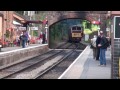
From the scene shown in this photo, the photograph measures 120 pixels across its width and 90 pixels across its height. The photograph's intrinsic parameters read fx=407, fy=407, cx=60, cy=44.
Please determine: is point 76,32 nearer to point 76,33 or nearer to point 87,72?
point 76,33

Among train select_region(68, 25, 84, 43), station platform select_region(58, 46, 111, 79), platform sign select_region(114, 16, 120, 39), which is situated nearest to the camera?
platform sign select_region(114, 16, 120, 39)

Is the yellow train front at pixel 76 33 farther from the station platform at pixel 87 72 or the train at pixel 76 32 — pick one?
the station platform at pixel 87 72

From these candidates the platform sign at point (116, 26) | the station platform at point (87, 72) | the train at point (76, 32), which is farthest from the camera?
the train at point (76, 32)

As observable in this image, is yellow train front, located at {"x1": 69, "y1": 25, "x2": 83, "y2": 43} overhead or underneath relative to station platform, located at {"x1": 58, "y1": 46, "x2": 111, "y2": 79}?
overhead

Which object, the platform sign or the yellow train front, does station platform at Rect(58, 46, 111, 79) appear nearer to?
the platform sign

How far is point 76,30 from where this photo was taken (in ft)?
200

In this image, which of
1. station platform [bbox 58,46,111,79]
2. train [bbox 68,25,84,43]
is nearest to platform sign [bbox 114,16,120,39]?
station platform [bbox 58,46,111,79]

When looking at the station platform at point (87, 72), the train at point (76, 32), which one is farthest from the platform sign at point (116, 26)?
the train at point (76, 32)
